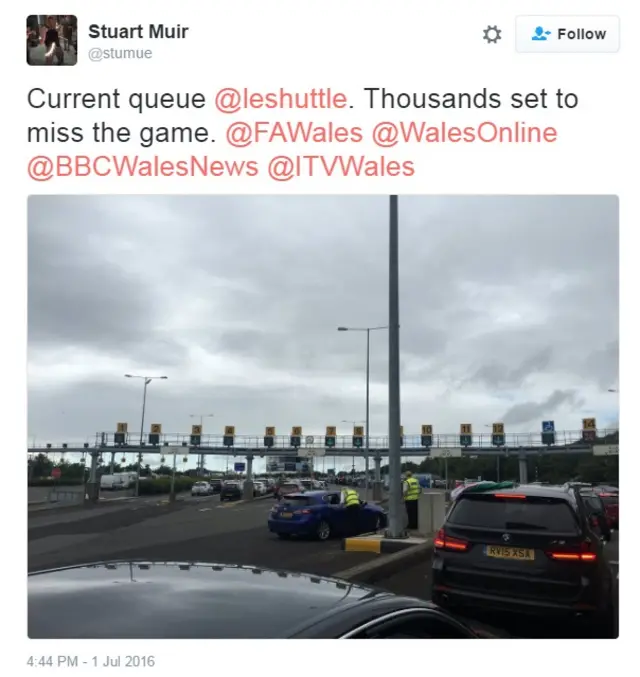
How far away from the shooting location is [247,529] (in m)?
16.6

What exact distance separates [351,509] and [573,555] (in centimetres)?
1029

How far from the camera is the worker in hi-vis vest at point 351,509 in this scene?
596 inches

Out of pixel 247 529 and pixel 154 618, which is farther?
pixel 247 529

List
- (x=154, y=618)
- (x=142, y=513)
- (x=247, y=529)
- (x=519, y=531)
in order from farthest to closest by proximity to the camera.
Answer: (x=142, y=513) < (x=247, y=529) < (x=519, y=531) < (x=154, y=618)

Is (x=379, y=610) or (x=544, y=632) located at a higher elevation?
(x=379, y=610)

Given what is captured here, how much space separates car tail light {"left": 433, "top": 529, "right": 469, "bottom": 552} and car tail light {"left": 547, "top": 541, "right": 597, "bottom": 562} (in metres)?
0.77

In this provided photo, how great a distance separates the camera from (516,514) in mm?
5703
